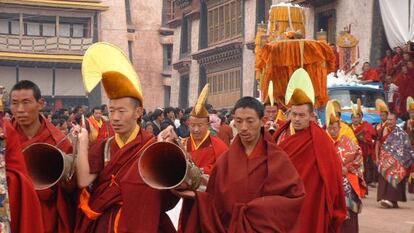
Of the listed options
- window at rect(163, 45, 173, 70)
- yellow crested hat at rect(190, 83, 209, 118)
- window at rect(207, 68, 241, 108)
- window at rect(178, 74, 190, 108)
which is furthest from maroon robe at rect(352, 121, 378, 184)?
window at rect(163, 45, 173, 70)

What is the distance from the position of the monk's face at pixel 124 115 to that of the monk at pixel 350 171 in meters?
3.53

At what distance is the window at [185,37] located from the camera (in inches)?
1362

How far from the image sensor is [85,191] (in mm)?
4660

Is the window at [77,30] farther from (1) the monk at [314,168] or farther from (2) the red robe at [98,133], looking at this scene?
(1) the monk at [314,168]

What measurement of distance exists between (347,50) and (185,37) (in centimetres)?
1538

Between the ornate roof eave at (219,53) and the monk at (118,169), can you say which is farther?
the ornate roof eave at (219,53)

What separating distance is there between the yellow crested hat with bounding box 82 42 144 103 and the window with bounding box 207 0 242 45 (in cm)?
2460

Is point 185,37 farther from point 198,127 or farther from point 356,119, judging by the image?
point 198,127

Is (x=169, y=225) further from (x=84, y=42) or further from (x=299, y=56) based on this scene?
(x=84, y=42)

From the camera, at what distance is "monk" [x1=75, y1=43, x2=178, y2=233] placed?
4.49 meters

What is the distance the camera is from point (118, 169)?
4.58 metres

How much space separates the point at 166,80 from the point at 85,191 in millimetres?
35007

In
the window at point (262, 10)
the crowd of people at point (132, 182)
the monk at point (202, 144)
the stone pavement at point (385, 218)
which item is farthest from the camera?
the window at point (262, 10)

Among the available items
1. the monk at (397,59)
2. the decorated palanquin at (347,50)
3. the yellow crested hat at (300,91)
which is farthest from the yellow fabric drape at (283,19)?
the yellow crested hat at (300,91)
